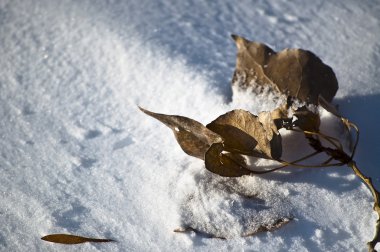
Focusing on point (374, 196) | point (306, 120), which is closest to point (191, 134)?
point (306, 120)

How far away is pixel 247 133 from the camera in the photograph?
603mm

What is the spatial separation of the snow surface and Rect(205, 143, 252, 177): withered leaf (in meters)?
0.02

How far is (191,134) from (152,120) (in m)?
0.15

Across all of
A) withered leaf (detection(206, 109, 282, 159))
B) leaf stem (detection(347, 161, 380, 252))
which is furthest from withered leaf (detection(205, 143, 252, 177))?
leaf stem (detection(347, 161, 380, 252))

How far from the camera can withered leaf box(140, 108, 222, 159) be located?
616mm

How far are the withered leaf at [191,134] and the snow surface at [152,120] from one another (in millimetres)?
46

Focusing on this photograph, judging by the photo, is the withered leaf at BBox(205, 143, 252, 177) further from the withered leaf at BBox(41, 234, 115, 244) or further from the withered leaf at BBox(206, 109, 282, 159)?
Result: the withered leaf at BBox(41, 234, 115, 244)

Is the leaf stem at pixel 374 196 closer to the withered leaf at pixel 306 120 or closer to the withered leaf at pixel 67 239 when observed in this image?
the withered leaf at pixel 306 120

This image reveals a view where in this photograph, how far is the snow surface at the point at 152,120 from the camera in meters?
0.59

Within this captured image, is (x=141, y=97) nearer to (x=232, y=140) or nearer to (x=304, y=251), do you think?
(x=232, y=140)

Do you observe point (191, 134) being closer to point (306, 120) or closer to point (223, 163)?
point (223, 163)

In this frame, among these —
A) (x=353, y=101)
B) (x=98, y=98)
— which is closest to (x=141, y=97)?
(x=98, y=98)

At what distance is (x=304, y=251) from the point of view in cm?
55

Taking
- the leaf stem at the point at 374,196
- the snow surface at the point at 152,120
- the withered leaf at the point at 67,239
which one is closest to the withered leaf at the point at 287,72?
the snow surface at the point at 152,120
